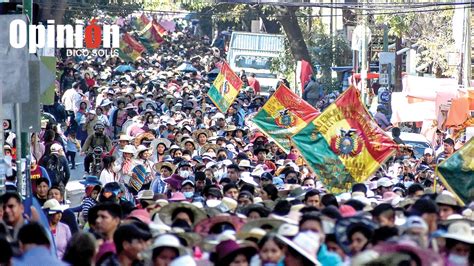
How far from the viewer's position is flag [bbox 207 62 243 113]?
111 ft

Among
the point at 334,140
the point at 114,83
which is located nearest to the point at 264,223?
the point at 334,140

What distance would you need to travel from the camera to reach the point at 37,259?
10.6 metres

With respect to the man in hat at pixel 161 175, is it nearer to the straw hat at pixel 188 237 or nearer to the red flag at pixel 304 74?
the straw hat at pixel 188 237

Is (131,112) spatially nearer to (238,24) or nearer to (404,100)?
(404,100)

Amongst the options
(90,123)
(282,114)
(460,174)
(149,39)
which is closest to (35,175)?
(460,174)

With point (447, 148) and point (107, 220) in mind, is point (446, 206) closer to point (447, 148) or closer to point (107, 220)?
point (107, 220)

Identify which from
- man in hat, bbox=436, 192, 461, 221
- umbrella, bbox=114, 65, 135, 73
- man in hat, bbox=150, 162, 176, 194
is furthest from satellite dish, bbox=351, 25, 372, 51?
man in hat, bbox=436, 192, 461, 221

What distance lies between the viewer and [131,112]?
111 ft

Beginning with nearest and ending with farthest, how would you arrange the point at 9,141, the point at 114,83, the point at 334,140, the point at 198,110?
the point at 334,140 < the point at 9,141 < the point at 198,110 < the point at 114,83

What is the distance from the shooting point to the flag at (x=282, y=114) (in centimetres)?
2545

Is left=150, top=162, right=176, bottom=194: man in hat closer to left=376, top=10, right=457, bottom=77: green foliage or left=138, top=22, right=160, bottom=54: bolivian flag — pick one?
left=376, top=10, right=457, bottom=77: green foliage

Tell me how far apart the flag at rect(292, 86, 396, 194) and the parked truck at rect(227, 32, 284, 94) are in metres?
36.4

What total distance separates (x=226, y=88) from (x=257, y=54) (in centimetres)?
2430

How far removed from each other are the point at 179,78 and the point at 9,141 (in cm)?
3427
